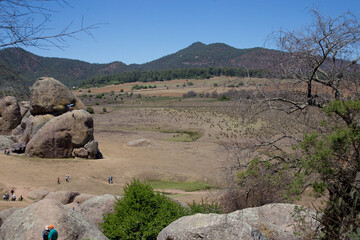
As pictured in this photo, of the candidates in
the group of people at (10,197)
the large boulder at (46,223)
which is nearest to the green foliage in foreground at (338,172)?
the large boulder at (46,223)

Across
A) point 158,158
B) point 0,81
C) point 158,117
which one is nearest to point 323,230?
point 0,81

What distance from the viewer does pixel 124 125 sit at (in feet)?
171

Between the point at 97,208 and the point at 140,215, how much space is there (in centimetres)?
259

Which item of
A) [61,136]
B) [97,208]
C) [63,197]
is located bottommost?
[63,197]

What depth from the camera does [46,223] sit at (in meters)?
7.86

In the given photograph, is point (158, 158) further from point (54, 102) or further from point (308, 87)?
point (308, 87)

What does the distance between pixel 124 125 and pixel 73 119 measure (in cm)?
2383

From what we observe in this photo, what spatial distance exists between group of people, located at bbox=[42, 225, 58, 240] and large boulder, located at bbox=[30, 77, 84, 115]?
24.9 metres

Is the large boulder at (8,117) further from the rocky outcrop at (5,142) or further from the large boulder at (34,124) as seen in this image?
the large boulder at (34,124)

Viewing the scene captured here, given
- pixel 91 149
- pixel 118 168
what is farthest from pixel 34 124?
pixel 118 168

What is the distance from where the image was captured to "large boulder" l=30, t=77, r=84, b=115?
98.9 ft

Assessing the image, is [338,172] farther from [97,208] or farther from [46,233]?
[97,208]

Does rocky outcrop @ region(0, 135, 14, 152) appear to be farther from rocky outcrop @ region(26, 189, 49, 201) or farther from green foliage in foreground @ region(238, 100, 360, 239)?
green foliage in foreground @ region(238, 100, 360, 239)

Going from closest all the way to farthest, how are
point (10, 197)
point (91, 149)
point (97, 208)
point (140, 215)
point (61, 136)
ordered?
point (140, 215), point (97, 208), point (10, 197), point (61, 136), point (91, 149)
